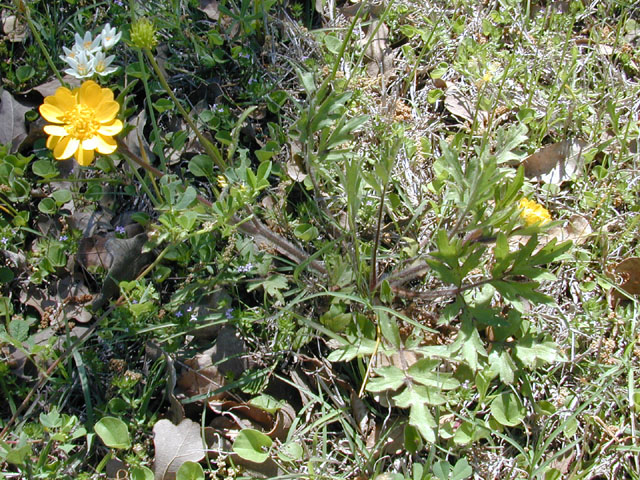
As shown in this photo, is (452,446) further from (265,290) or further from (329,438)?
(265,290)

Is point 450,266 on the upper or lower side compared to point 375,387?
upper

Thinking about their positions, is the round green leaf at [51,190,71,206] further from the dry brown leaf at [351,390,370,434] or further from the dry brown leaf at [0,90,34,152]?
the dry brown leaf at [351,390,370,434]

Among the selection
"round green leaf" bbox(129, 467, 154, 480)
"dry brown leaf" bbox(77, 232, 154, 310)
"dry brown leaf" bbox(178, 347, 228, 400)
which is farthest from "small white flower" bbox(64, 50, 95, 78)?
"round green leaf" bbox(129, 467, 154, 480)

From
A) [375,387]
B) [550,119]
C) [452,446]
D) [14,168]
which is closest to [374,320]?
[375,387]

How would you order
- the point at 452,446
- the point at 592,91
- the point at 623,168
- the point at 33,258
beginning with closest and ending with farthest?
the point at 452,446 < the point at 33,258 < the point at 623,168 < the point at 592,91

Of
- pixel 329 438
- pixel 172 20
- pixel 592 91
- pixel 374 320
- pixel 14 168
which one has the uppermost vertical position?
pixel 172 20

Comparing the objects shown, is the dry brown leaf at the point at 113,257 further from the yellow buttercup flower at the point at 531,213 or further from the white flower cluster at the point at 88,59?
the yellow buttercup flower at the point at 531,213
